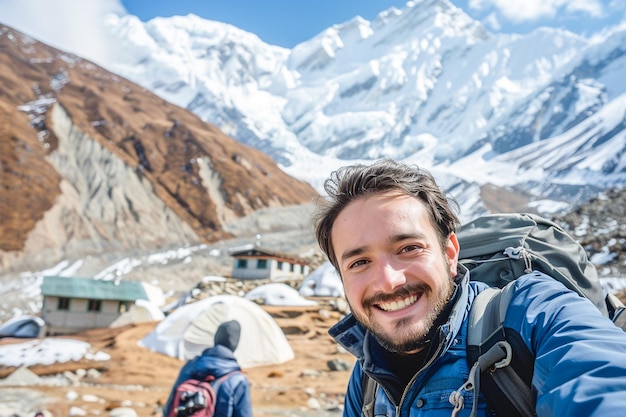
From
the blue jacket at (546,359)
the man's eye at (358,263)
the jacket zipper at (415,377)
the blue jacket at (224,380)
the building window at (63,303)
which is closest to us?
the blue jacket at (546,359)

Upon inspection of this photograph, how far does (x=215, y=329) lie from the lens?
17.4 metres

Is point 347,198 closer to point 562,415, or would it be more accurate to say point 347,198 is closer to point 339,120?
point 562,415

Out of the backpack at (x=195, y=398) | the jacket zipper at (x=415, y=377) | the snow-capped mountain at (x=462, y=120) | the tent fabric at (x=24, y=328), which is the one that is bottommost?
the tent fabric at (x=24, y=328)

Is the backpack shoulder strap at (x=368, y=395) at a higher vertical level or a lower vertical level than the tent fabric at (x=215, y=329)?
higher

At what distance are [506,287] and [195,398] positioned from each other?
2.83 meters

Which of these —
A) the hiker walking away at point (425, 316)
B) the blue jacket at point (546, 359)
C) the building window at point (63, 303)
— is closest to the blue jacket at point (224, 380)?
the hiker walking away at point (425, 316)

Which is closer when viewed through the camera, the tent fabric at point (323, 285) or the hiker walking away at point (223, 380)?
the hiker walking away at point (223, 380)

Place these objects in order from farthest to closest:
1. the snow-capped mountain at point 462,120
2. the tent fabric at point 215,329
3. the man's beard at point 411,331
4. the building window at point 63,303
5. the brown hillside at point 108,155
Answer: the snow-capped mountain at point 462,120 < the brown hillside at point 108,155 < the building window at point 63,303 < the tent fabric at point 215,329 < the man's beard at point 411,331

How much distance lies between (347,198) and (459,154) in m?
159

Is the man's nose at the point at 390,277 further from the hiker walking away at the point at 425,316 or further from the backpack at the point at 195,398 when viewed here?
the backpack at the point at 195,398

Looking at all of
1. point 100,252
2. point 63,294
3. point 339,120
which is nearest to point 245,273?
point 63,294

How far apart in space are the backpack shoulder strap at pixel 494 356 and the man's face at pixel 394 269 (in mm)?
173

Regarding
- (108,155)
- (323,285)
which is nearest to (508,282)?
(323,285)

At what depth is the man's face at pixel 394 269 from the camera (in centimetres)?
168
